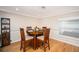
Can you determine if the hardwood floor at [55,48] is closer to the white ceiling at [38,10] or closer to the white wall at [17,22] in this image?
the white wall at [17,22]

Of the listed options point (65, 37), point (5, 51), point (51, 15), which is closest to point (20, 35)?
point (5, 51)

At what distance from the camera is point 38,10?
3.43 feet

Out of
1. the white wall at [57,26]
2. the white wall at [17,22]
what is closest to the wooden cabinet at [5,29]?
the white wall at [17,22]

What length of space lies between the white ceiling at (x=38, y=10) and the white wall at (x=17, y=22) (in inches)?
2.9

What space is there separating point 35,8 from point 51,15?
366 millimetres

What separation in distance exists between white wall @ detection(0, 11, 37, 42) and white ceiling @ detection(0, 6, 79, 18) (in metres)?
0.07

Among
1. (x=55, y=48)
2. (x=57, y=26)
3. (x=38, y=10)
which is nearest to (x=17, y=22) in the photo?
(x=38, y=10)

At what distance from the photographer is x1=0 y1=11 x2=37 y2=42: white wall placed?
1.01 metres

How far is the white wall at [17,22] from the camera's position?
39.8 inches

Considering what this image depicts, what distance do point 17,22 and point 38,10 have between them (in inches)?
17.5

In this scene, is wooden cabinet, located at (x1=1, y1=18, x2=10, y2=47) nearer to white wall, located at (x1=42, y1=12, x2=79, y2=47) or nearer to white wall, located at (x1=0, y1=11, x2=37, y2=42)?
white wall, located at (x1=0, y1=11, x2=37, y2=42)

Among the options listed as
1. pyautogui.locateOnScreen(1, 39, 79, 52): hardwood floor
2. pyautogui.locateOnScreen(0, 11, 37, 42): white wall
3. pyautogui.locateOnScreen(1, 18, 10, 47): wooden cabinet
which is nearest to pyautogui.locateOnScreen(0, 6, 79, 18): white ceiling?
pyautogui.locateOnScreen(0, 11, 37, 42): white wall
